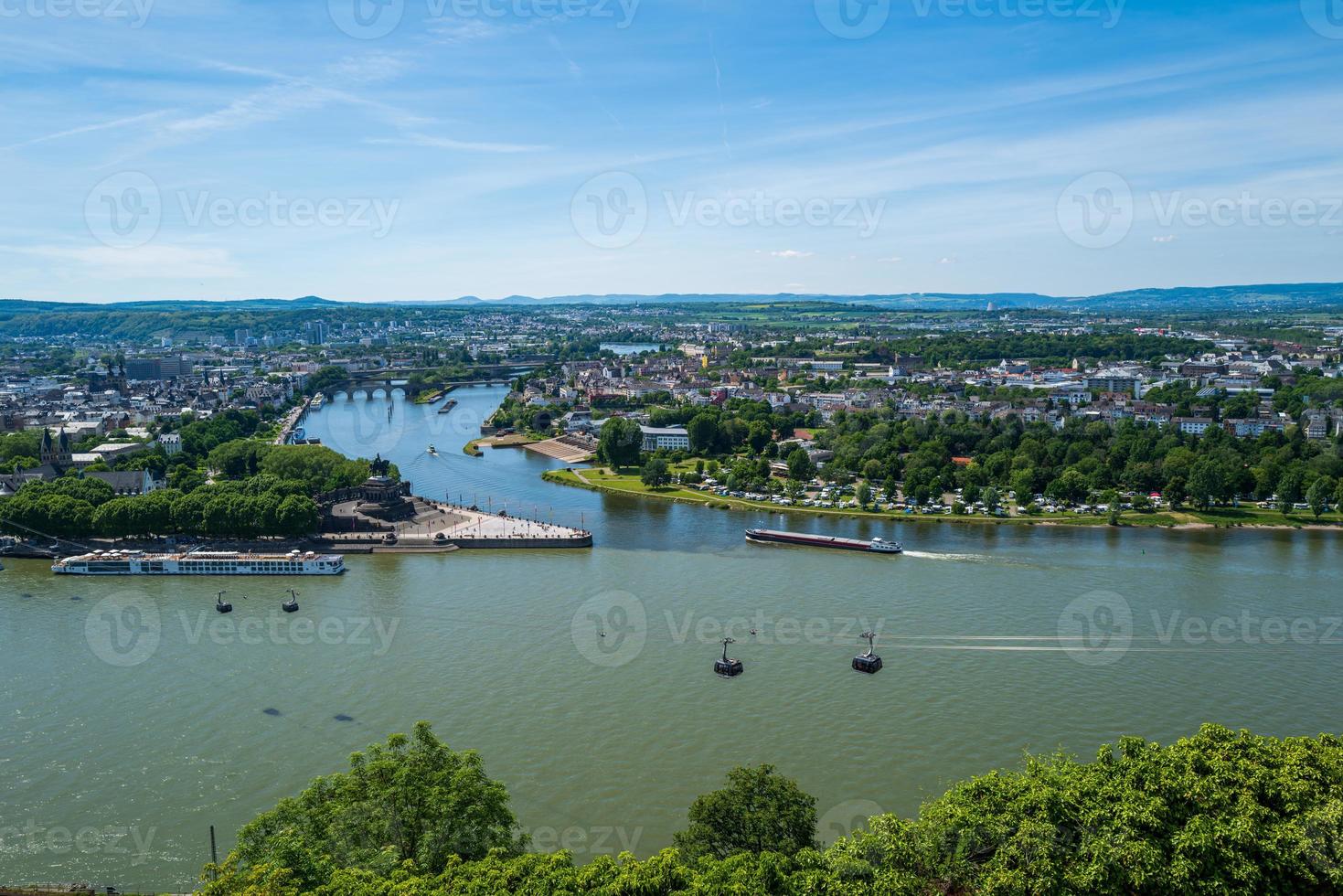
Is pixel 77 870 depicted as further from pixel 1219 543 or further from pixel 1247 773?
pixel 1219 543

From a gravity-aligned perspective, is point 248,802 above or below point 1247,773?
below

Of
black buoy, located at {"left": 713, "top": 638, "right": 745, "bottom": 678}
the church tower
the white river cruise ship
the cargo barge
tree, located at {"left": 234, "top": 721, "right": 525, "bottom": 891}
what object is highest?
tree, located at {"left": 234, "top": 721, "right": 525, "bottom": 891}

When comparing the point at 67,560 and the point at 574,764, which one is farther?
the point at 67,560

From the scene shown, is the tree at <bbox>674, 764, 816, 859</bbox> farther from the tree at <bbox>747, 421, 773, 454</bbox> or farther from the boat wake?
the tree at <bbox>747, 421, 773, 454</bbox>

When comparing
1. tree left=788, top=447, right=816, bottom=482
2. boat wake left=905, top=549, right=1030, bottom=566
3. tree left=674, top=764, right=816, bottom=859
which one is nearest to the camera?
tree left=674, top=764, right=816, bottom=859

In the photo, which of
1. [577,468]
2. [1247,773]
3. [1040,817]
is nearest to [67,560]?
[577,468]

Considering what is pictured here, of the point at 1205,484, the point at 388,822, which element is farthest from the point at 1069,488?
the point at 388,822

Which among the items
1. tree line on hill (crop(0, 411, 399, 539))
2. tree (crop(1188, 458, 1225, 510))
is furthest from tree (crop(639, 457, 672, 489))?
tree (crop(1188, 458, 1225, 510))

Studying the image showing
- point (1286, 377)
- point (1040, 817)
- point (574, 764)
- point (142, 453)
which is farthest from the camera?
point (1286, 377)
